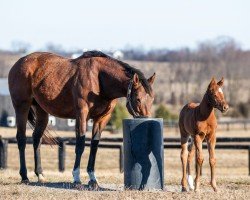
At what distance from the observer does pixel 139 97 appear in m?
12.4

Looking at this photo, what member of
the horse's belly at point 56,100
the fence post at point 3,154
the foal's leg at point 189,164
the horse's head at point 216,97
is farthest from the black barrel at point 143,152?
the fence post at point 3,154

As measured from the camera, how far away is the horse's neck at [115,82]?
1298cm

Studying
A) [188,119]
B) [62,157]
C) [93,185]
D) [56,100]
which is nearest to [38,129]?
[56,100]

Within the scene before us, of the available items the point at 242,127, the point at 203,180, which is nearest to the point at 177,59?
the point at 242,127

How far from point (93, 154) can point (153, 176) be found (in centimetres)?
137

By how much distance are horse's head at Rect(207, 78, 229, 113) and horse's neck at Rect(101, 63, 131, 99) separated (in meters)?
1.55

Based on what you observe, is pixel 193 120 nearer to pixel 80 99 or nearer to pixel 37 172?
pixel 80 99

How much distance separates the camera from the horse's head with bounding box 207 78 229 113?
469 inches

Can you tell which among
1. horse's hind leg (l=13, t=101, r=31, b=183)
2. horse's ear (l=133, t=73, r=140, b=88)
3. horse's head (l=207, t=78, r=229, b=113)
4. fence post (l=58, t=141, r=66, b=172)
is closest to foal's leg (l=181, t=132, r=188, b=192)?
horse's head (l=207, t=78, r=229, b=113)

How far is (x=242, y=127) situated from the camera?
55.4 metres

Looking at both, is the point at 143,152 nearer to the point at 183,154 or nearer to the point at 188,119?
the point at 183,154

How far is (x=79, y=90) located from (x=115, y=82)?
2.19 feet

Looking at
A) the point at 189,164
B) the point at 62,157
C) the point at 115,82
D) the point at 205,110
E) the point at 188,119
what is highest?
the point at 115,82

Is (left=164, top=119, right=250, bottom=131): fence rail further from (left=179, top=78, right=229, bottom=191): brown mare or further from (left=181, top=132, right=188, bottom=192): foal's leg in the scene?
(left=179, top=78, right=229, bottom=191): brown mare
